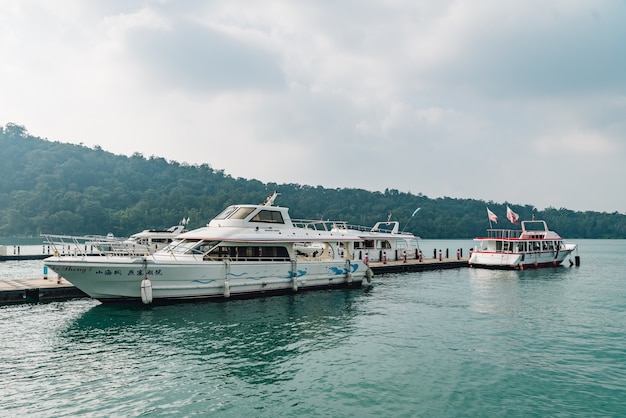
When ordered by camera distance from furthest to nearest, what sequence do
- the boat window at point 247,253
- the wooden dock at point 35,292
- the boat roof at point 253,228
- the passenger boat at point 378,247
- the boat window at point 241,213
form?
the passenger boat at point 378,247 < the boat window at point 241,213 < the boat roof at point 253,228 < the boat window at point 247,253 < the wooden dock at point 35,292

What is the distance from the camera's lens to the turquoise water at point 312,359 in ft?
36.1

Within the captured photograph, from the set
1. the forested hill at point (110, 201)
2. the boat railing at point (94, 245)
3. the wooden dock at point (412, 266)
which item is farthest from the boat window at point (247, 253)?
the forested hill at point (110, 201)

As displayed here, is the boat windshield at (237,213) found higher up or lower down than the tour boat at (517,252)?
higher up

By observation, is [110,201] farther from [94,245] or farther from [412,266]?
[94,245]

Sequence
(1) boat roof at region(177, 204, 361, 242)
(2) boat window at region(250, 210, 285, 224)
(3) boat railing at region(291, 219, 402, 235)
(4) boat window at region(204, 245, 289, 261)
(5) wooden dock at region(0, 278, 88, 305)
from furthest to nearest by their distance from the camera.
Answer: (3) boat railing at region(291, 219, 402, 235) → (2) boat window at region(250, 210, 285, 224) → (1) boat roof at region(177, 204, 361, 242) → (4) boat window at region(204, 245, 289, 261) → (5) wooden dock at region(0, 278, 88, 305)

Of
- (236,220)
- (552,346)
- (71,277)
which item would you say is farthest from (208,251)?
(552,346)

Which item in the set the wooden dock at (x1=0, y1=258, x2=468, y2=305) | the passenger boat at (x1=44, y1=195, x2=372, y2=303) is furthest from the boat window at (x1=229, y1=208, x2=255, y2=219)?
the wooden dock at (x1=0, y1=258, x2=468, y2=305)

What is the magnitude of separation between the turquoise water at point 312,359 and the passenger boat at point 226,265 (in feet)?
3.34

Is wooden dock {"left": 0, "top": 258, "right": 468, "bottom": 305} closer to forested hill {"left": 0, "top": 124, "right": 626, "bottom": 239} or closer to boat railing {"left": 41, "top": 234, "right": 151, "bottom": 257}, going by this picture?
boat railing {"left": 41, "top": 234, "right": 151, "bottom": 257}

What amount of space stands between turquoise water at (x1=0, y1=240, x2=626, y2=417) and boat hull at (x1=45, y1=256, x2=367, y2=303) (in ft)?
2.62

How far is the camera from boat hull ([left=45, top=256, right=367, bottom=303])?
20.8 metres

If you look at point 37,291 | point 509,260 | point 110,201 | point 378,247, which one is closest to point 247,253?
point 37,291

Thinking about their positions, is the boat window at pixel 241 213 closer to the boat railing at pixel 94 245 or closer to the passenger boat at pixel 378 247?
the boat railing at pixel 94 245

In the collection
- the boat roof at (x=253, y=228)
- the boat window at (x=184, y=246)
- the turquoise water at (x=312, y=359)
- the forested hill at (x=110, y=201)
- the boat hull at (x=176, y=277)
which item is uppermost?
the forested hill at (x=110, y=201)
